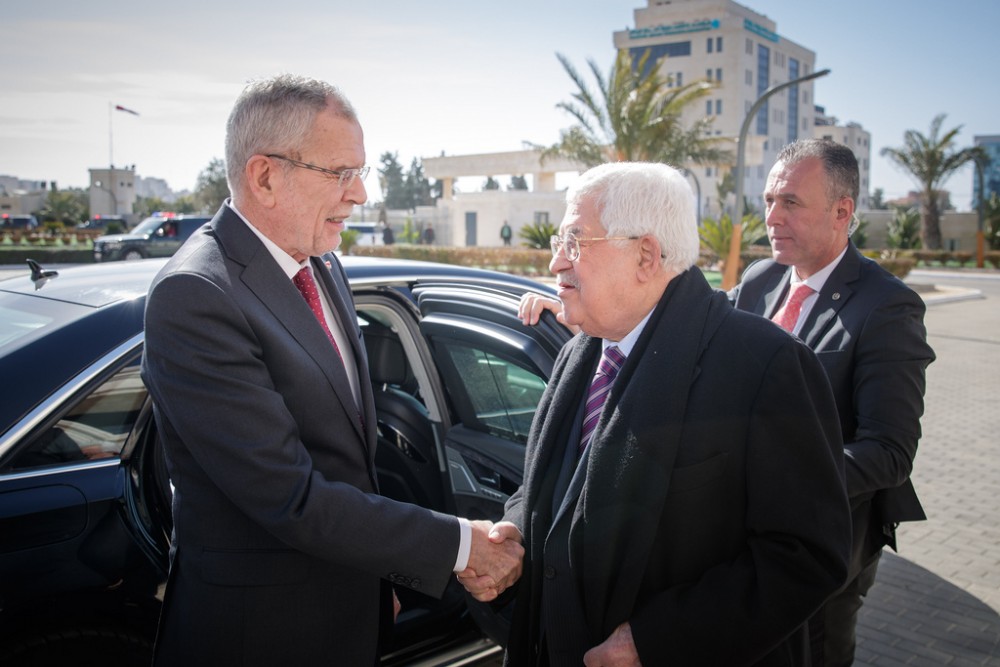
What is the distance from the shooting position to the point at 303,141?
195 centimetres

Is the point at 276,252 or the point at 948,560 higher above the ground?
the point at 276,252

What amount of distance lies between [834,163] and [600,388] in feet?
4.88

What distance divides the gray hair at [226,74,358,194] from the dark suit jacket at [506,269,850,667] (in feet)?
3.31

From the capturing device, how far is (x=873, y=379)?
2.44m

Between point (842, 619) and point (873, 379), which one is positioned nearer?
point (873, 379)

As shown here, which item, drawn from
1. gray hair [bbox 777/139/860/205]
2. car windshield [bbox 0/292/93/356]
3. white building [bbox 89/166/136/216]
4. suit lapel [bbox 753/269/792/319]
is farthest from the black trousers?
white building [bbox 89/166/136/216]

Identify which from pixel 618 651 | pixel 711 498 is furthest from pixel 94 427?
pixel 711 498

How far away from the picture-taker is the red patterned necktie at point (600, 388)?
1.94m

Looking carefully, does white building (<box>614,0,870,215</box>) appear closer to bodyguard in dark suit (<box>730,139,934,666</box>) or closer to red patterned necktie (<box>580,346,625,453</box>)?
bodyguard in dark suit (<box>730,139,934,666</box>)

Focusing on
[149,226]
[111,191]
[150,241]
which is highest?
[111,191]

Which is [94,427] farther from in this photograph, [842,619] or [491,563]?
[842,619]

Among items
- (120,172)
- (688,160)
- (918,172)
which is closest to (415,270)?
(688,160)

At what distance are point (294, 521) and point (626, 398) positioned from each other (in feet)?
2.66

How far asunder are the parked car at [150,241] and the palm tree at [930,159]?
122ft
